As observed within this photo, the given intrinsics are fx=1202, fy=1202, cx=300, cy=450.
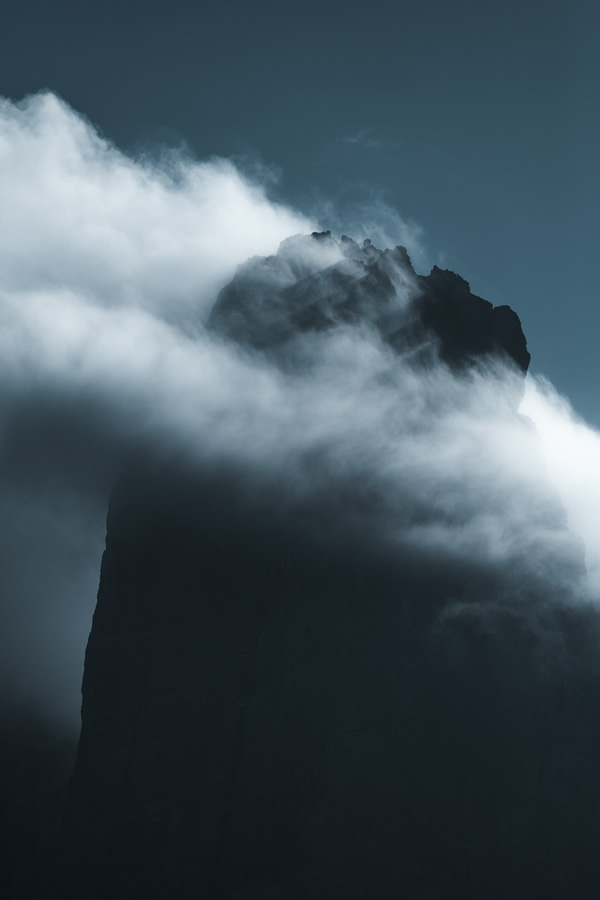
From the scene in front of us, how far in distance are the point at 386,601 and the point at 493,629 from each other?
1763 centimetres

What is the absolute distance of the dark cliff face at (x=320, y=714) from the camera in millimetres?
155125

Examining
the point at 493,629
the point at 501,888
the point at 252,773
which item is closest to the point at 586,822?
the point at 501,888

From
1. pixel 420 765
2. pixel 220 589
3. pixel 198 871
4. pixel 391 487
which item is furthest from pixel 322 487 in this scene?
pixel 198 871

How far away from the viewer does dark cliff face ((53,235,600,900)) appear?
155 metres

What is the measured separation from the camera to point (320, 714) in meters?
161

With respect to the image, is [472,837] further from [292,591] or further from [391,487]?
[391,487]

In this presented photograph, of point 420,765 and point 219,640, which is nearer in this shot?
point 420,765

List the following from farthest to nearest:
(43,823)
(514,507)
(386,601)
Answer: (514,507) < (43,823) < (386,601)

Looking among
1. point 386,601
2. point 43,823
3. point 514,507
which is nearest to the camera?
point 386,601

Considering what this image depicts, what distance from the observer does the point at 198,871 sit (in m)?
157

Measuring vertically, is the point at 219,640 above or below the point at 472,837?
above

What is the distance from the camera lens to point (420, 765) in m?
162

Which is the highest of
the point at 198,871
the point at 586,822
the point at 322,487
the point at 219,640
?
the point at 322,487

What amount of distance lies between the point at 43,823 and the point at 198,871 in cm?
3945
